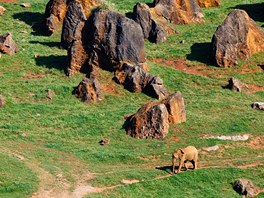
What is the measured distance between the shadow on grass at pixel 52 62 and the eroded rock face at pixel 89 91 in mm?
6318

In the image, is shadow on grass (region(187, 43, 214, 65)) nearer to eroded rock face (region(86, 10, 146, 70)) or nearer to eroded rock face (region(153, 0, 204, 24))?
eroded rock face (region(86, 10, 146, 70))

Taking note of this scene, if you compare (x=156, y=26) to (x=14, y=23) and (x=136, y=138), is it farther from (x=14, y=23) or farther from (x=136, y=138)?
(x=136, y=138)

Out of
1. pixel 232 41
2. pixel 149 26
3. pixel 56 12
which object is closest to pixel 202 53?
pixel 232 41

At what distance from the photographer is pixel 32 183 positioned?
33188 millimetres

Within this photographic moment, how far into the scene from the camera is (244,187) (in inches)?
1374

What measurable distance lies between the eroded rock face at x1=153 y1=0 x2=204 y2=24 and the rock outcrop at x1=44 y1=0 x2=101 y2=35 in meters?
8.88

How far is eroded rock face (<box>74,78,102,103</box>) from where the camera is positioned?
47.5 m

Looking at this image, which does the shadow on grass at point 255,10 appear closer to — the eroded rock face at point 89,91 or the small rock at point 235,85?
the small rock at point 235,85

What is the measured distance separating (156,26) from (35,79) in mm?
17888

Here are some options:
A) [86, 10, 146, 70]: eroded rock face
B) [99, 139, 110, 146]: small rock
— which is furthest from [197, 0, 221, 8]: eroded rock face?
[99, 139, 110, 146]: small rock

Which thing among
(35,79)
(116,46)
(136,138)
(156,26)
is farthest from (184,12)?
(136,138)

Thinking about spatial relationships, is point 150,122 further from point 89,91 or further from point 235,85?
point 235,85

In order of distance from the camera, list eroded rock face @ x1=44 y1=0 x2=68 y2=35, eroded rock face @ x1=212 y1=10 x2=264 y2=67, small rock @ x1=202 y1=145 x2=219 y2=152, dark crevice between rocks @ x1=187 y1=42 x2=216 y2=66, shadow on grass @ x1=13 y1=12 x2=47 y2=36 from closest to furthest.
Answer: small rock @ x1=202 y1=145 x2=219 y2=152, eroded rock face @ x1=212 y1=10 x2=264 y2=67, dark crevice between rocks @ x1=187 y1=42 x2=216 y2=66, eroded rock face @ x1=44 y1=0 x2=68 y2=35, shadow on grass @ x1=13 y1=12 x2=47 y2=36

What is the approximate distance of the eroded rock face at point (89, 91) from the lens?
4750 cm
